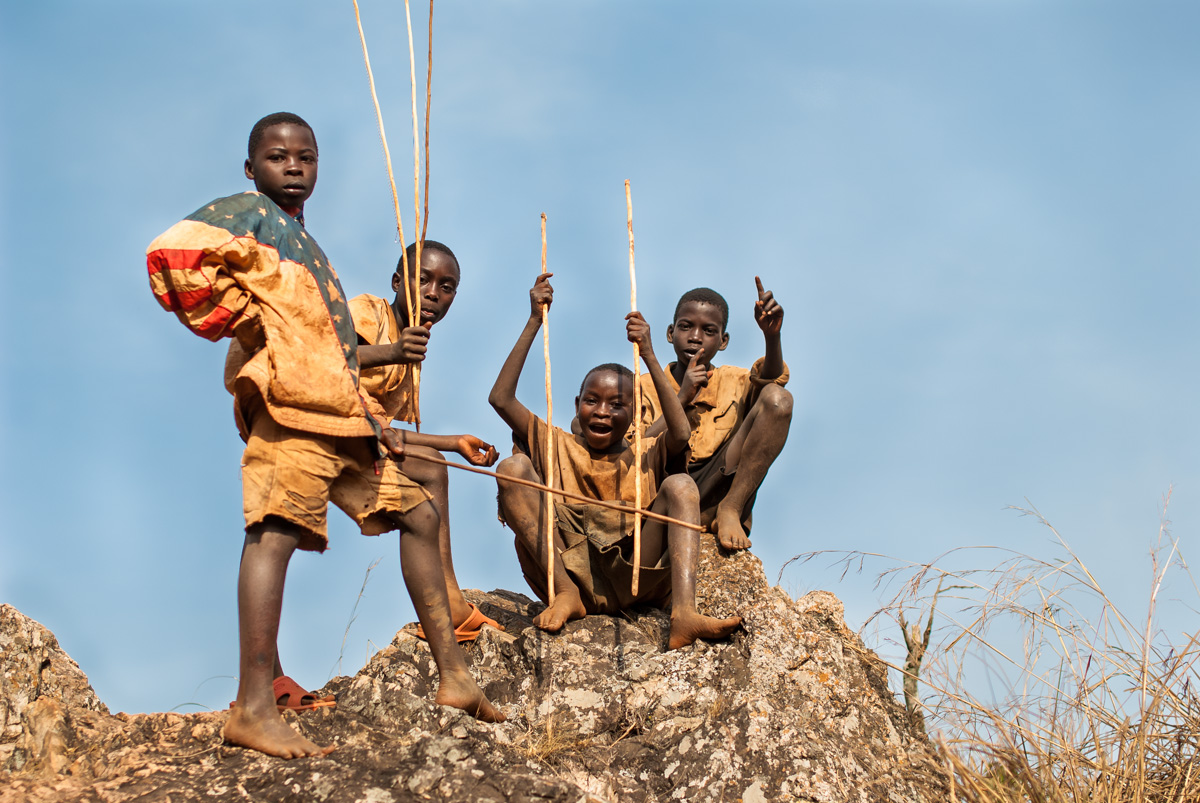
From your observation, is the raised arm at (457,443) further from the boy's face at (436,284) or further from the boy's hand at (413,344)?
the boy's face at (436,284)

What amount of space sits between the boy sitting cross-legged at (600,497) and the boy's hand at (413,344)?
3.70ft

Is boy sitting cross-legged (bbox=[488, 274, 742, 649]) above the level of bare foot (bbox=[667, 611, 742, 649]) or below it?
above

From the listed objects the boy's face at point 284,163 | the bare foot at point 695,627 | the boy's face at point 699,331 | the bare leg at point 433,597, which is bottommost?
the bare leg at point 433,597

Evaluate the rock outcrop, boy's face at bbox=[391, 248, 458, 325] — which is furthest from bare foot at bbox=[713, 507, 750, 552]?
boy's face at bbox=[391, 248, 458, 325]

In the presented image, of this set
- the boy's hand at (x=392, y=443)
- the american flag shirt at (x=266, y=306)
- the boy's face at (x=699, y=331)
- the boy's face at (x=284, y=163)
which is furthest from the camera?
the boy's face at (x=699, y=331)

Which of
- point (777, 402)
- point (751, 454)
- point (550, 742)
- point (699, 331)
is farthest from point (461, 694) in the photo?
point (699, 331)

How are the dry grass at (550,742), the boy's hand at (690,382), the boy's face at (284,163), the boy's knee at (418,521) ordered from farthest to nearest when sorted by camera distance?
the boy's hand at (690,382) → the boy's face at (284,163) → the dry grass at (550,742) → the boy's knee at (418,521)

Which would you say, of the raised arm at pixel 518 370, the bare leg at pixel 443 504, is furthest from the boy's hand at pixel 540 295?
the bare leg at pixel 443 504

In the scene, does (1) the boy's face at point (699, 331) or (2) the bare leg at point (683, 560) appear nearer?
(2) the bare leg at point (683, 560)

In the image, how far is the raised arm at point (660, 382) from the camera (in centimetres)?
536

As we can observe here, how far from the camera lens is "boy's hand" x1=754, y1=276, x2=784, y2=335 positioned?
574 cm

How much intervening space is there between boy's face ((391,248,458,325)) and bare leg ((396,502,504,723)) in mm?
1582

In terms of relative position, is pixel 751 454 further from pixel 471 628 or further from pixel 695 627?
pixel 471 628

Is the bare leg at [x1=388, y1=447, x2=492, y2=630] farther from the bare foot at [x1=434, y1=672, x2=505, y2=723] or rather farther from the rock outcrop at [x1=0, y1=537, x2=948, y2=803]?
the bare foot at [x1=434, y1=672, x2=505, y2=723]
